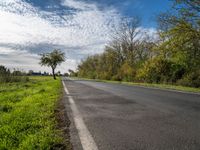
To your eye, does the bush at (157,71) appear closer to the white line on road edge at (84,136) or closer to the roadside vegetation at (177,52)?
the roadside vegetation at (177,52)

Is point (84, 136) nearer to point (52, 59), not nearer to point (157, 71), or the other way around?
point (157, 71)

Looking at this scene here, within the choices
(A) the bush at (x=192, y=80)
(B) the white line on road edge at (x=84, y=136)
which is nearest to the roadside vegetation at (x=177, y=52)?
(A) the bush at (x=192, y=80)

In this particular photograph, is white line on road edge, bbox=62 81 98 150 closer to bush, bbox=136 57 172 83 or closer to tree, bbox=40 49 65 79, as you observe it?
bush, bbox=136 57 172 83

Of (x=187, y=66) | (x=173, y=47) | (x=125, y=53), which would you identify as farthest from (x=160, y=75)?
(x=125, y=53)

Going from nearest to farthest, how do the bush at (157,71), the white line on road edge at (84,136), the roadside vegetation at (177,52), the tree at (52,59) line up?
the white line on road edge at (84,136) → the roadside vegetation at (177,52) → the bush at (157,71) → the tree at (52,59)

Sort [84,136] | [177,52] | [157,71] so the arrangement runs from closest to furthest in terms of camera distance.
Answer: [84,136], [177,52], [157,71]

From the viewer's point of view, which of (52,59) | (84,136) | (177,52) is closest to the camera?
(84,136)

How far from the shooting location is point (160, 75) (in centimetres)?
3244

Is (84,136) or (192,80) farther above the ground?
(192,80)

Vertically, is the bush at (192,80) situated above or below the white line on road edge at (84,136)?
above

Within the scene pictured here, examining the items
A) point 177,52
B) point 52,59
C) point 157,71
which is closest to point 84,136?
point 177,52

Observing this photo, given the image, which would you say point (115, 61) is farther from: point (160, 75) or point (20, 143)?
point (20, 143)

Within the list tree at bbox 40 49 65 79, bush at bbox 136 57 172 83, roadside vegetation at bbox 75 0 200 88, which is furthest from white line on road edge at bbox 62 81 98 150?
tree at bbox 40 49 65 79

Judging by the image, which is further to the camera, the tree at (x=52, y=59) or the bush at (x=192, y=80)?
the tree at (x=52, y=59)
